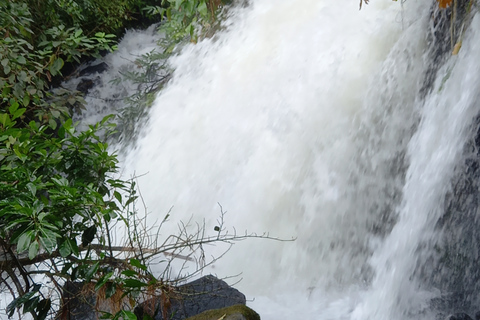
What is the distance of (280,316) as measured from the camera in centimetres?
252

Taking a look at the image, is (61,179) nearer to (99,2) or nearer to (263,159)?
(263,159)

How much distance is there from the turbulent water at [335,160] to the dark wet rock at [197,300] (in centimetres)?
31

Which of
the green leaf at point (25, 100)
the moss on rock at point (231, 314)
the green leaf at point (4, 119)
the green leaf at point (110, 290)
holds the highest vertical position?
the green leaf at point (25, 100)

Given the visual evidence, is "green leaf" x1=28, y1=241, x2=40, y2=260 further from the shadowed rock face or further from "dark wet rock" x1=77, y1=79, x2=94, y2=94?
"dark wet rock" x1=77, y1=79, x2=94, y2=94

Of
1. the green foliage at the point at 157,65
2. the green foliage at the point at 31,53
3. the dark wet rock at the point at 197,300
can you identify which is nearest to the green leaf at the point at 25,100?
the green foliage at the point at 31,53

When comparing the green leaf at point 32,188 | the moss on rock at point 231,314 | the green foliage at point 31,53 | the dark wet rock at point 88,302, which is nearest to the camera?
the green leaf at point 32,188

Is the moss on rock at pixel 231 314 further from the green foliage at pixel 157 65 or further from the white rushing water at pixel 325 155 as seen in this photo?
the green foliage at pixel 157 65

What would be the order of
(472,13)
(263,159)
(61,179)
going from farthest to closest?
(263,159) → (472,13) → (61,179)

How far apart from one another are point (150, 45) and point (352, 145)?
405 centimetres

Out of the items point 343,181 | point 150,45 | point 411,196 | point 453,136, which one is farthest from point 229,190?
point 150,45

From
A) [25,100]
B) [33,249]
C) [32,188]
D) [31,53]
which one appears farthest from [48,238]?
[31,53]

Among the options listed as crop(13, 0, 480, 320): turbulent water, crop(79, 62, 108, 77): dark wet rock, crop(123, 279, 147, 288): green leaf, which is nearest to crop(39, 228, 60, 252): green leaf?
crop(123, 279, 147, 288): green leaf

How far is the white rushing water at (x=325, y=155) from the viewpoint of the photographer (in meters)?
2.32

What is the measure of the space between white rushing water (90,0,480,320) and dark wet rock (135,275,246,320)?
32 centimetres
